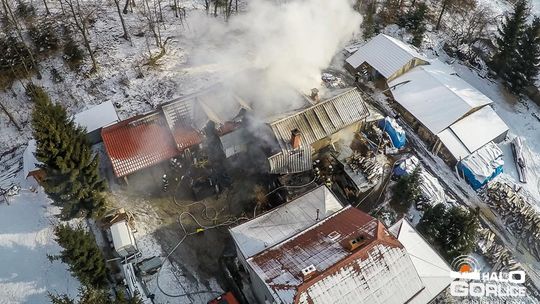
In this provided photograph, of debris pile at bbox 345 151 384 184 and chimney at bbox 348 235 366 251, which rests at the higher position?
chimney at bbox 348 235 366 251

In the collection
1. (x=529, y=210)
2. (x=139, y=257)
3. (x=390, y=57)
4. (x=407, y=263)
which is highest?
(x=390, y=57)

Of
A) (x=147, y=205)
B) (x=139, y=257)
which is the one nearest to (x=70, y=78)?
(x=147, y=205)

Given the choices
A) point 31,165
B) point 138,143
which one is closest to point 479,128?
point 138,143

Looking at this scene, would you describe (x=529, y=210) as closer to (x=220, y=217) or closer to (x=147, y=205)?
(x=220, y=217)

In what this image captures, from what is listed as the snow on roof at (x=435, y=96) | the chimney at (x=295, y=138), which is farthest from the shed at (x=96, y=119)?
the snow on roof at (x=435, y=96)

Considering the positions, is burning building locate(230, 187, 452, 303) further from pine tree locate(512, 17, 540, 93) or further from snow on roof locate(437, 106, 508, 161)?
pine tree locate(512, 17, 540, 93)

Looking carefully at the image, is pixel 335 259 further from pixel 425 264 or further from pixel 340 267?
pixel 425 264

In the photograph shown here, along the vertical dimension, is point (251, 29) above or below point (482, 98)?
above

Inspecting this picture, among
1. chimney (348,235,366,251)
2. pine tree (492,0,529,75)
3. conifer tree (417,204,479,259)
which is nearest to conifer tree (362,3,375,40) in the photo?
pine tree (492,0,529,75)
